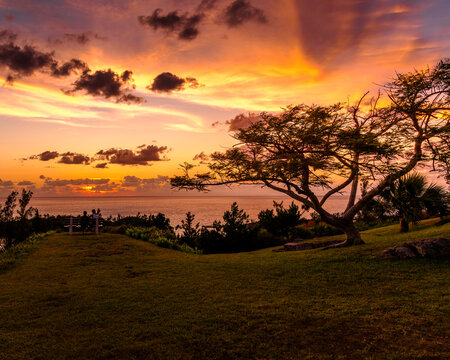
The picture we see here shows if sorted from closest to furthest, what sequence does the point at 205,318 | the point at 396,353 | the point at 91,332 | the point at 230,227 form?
the point at 396,353
the point at 91,332
the point at 205,318
the point at 230,227

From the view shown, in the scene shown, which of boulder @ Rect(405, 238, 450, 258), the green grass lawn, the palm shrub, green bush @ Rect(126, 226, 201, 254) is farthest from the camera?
green bush @ Rect(126, 226, 201, 254)

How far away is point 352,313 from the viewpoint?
645 cm

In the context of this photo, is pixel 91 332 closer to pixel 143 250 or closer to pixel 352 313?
pixel 352 313

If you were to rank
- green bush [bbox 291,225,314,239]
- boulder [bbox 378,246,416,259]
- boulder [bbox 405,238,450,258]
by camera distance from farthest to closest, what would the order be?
green bush [bbox 291,225,314,239] → boulder [bbox 378,246,416,259] → boulder [bbox 405,238,450,258]

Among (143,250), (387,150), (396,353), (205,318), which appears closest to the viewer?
(396,353)

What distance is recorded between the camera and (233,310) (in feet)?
22.5

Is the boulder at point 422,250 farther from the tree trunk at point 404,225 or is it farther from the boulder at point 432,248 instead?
the tree trunk at point 404,225

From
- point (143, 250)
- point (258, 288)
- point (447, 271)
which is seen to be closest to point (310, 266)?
point (258, 288)

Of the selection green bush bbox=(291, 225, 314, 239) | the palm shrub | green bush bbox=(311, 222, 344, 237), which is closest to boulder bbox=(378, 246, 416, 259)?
the palm shrub

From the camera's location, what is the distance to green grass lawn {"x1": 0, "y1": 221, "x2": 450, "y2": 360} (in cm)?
518

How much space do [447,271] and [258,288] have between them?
526 cm

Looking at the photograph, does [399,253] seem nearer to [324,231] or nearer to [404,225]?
[404,225]

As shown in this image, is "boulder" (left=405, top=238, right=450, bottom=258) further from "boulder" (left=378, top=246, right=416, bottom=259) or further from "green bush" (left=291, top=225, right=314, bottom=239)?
"green bush" (left=291, top=225, right=314, bottom=239)

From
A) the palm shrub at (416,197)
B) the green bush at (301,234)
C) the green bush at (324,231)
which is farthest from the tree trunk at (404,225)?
the green bush at (301,234)
